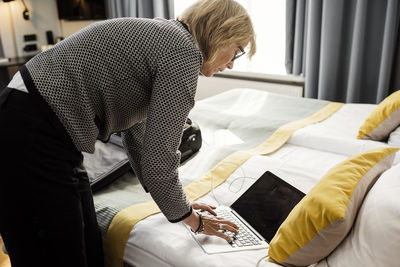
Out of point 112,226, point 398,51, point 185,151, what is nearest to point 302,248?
point 112,226

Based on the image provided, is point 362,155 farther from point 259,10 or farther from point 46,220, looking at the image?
point 259,10

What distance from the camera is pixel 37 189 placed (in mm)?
882

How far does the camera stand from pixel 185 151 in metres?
1.68

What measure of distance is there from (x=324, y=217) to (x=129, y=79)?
0.58 m

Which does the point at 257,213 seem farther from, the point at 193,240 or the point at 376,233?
the point at 376,233

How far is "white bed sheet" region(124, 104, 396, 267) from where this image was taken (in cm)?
102

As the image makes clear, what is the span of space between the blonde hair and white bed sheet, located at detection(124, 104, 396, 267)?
1.84 ft

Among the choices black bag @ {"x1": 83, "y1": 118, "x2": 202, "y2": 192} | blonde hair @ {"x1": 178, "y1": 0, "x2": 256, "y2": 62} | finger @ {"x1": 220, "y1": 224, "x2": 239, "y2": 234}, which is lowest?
finger @ {"x1": 220, "y1": 224, "x2": 239, "y2": 234}

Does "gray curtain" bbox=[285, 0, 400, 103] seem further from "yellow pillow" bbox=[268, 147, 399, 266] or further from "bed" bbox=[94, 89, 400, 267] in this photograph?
"yellow pillow" bbox=[268, 147, 399, 266]

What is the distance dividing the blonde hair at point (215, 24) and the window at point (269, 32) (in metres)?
2.27

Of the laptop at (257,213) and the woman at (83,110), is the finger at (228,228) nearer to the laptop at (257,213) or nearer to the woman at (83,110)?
the laptop at (257,213)

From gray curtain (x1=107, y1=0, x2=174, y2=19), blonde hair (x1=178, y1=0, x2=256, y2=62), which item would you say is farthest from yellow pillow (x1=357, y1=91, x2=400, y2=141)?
gray curtain (x1=107, y1=0, x2=174, y2=19)

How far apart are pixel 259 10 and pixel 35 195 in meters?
2.89

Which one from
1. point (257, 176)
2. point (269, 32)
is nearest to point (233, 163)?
point (257, 176)
